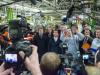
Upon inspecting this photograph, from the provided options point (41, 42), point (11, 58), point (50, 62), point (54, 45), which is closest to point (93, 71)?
point (50, 62)

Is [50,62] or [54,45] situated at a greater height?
[50,62]

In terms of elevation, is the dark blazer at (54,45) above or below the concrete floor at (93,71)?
below

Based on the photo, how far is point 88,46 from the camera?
29.4ft

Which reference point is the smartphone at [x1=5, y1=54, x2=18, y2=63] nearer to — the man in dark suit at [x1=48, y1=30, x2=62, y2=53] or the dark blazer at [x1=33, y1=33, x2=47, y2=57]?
the man in dark suit at [x1=48, y1=30, x2=62, y2=53]

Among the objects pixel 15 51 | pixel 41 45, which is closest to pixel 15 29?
pixel 15 51

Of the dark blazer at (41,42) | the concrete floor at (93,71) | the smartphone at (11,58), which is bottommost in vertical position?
the dark blazer at (41,42)

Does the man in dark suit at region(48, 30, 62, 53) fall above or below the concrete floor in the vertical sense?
below

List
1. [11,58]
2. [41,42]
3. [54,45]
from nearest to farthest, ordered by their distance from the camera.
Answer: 1. [11,58]
2. [54,45]
3. [41,42]

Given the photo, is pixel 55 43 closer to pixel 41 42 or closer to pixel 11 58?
pixel 41 42

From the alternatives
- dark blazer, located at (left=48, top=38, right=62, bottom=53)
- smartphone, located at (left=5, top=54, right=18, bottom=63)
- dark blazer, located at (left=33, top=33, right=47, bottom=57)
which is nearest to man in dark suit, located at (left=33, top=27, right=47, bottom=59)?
dark blazer, located at (left=33, top=33, right=47, bottom=57)

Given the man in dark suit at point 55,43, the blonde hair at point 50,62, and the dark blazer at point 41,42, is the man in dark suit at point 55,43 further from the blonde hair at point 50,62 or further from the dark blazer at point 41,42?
the blonde hair at point 50,62

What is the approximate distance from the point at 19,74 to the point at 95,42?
17.4 ft

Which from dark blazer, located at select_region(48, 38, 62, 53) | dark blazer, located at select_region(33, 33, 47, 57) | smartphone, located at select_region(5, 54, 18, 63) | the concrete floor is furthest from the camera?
dark blazer, located at select_region(33, 33, 47, 57)

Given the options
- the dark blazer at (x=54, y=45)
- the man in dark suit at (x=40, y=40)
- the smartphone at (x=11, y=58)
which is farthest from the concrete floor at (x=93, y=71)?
the man in dark suit at (x=40, y=40)
